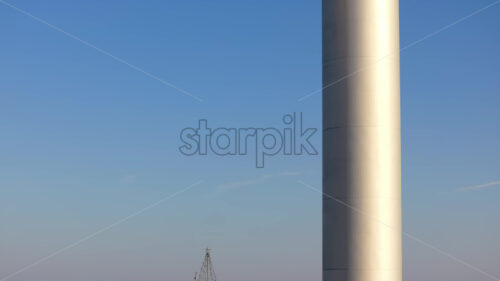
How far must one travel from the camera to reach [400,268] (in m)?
35.6

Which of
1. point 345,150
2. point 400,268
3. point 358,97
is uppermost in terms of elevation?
point 358,97

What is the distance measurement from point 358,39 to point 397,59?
2.25 metres

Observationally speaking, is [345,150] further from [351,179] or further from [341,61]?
[341,61]

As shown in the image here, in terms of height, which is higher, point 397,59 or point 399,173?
point 397,59

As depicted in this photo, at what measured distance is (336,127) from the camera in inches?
1415

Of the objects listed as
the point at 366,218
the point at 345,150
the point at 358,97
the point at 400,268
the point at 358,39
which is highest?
the point at 358,39

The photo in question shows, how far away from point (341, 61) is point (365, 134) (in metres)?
3.63

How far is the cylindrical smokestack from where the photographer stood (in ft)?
115

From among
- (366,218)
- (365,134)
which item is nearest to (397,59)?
(365,134)

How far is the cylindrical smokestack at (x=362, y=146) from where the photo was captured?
35.0 metres

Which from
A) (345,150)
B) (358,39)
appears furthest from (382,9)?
(345,150)

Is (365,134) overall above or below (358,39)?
below

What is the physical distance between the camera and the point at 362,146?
35.4 meters

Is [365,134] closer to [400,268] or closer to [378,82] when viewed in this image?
[378,82]
